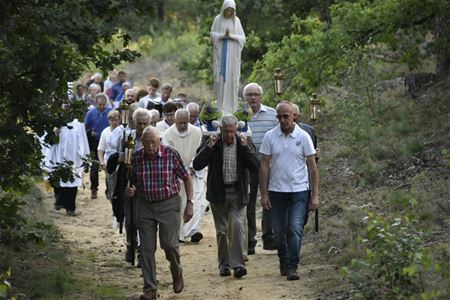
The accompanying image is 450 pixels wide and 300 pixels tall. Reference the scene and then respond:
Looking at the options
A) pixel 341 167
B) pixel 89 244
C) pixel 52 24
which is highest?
pixel 52 24

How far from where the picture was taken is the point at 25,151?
1247cm

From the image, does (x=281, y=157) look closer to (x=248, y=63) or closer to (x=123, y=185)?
(x=123, y=185)

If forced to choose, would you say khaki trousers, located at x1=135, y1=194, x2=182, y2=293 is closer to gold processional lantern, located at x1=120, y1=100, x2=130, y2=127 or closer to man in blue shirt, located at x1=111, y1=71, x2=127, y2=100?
gold processional lantern, located at x1=120, y1=100, x2=130, y2=127

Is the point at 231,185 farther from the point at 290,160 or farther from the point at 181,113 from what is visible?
the point at 181,113

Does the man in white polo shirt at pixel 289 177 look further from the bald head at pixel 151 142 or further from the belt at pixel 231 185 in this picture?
the bald head at pixel 151 142

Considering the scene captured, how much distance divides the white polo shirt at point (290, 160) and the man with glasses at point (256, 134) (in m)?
2.14

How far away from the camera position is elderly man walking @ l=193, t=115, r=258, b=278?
1359cm

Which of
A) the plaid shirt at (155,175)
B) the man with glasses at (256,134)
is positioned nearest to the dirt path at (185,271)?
the man with glasses at (256,134)

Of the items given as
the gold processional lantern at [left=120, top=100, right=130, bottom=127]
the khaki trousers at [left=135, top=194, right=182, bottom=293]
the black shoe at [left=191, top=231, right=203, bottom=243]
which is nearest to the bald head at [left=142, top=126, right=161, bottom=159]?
the khaki trousers at [left=135, top=194, right=182, bottom=293]

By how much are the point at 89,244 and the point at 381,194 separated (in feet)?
15.2

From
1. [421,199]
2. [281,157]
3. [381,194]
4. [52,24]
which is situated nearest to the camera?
[52,24]

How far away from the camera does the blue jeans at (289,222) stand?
13.2m

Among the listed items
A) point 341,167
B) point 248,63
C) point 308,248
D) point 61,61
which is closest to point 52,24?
point 61,61

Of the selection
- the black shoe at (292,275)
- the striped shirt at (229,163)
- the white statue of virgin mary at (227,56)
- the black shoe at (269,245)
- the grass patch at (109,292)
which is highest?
the white statue of virgin mary at (227,56)
